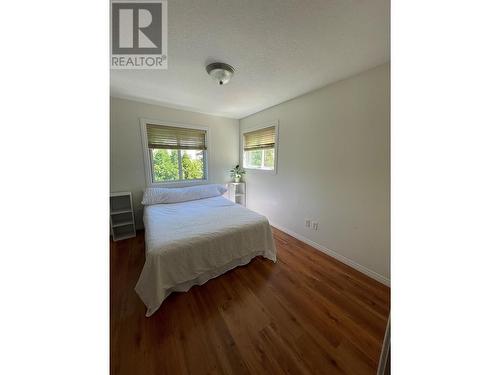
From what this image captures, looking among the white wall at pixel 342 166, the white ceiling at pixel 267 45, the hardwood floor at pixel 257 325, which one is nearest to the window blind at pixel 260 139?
the white wall at pixel 342 166

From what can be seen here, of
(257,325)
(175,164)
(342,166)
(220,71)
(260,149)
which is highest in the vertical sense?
(220,71)

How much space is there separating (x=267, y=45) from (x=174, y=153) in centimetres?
257

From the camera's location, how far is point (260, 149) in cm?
344

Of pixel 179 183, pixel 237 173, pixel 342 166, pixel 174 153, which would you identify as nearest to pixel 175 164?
pixel 174 153

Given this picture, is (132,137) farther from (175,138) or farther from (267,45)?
(267,45)

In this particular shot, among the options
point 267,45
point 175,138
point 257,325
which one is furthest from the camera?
point 175,138

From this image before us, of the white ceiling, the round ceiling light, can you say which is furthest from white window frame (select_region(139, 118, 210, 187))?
the round ceiling light

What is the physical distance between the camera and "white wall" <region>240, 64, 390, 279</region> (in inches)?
70.1

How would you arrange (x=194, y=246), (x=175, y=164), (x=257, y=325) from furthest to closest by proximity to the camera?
(x=175, y=164) → (x=194, y=246) → (x=257, y=325)

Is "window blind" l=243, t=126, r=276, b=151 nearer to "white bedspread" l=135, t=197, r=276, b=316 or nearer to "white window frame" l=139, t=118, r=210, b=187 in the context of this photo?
"white window frame" l=139, t=118, r=210, b=187

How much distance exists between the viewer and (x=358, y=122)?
1897 mm

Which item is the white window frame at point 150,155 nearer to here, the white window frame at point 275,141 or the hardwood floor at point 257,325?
the white window frame at point 275,141

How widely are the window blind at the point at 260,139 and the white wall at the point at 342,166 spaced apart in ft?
0.83
